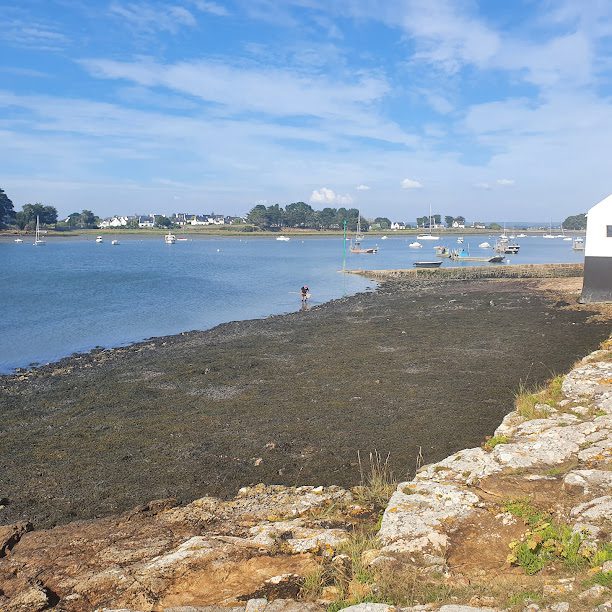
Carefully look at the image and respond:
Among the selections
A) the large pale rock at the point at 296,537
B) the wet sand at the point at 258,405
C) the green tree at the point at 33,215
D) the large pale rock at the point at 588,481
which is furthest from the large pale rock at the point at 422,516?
the green tree at the point at 33,215

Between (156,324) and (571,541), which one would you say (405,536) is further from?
(156,324)

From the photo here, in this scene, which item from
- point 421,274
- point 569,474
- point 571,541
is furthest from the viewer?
point 421,274

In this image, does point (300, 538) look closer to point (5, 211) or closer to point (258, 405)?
point (258, 405)

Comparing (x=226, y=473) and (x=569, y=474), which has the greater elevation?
(x=569, y=474)

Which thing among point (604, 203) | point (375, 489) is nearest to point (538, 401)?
point (375, 489)

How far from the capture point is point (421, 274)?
63.4m

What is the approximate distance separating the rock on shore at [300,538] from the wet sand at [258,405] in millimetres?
1360

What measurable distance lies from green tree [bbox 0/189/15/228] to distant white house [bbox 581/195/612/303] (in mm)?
172414

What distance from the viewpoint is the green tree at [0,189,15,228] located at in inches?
6678

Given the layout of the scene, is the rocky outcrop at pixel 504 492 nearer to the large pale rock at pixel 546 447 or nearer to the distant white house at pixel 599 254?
the large pale rock at pixel 546 447

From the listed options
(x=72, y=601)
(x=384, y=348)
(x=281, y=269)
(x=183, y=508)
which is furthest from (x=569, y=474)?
(x=281, y=269)

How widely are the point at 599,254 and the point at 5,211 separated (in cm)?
17765

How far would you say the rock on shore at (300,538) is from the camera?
617 cm

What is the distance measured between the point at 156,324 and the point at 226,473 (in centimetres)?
2523
